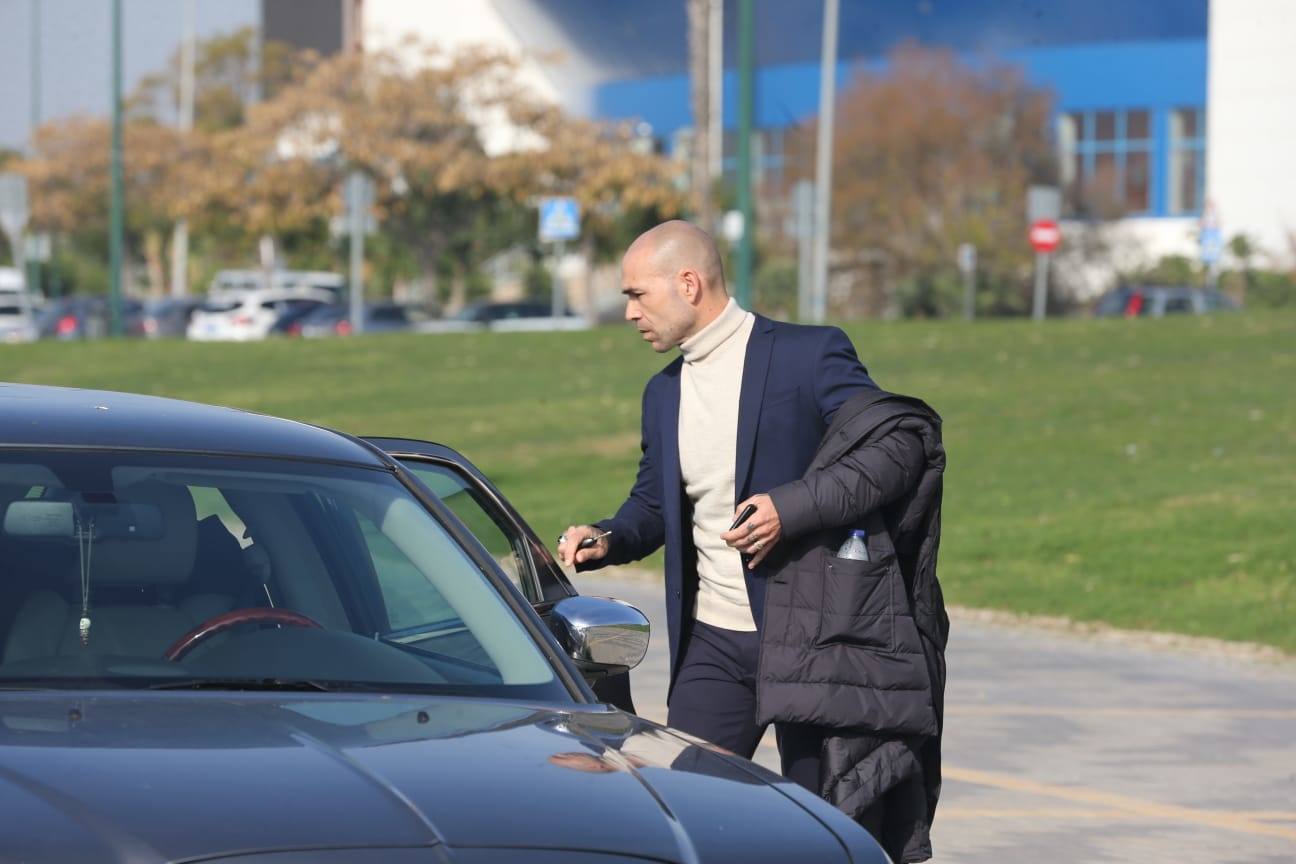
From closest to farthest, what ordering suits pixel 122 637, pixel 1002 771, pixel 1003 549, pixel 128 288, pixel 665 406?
pixel 122 637, pixel 665 406, pixel 1002 771, pixel 1003 549, pixel 128 288

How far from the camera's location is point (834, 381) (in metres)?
5.11

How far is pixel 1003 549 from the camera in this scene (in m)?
14.2

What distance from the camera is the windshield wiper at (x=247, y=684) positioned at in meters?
3.81

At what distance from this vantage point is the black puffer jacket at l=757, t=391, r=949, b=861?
15.8 ft

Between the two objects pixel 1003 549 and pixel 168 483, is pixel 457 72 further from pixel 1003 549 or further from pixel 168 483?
pixel 168 483

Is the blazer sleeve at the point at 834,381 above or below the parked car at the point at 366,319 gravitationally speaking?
above

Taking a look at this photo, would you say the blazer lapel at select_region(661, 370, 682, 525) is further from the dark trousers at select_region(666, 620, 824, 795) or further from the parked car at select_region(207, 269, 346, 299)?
the parked car at select_region(207, 269, 346, 299)

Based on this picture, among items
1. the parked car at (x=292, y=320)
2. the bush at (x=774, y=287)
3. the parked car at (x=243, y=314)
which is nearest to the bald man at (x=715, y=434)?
the parked car at (x=243, y=314)

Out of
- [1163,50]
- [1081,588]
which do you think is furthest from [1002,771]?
[1163,50]

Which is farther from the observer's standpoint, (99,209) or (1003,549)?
(99,209)

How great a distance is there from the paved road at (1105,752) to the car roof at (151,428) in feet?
9.36

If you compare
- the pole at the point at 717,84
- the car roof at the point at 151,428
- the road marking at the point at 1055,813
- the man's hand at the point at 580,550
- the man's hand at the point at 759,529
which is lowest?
the road marking at the point at 1055,813

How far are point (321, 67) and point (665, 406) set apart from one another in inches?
1916

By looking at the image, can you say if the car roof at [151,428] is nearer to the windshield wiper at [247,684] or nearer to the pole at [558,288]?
the windshield wiper at [247,684]
